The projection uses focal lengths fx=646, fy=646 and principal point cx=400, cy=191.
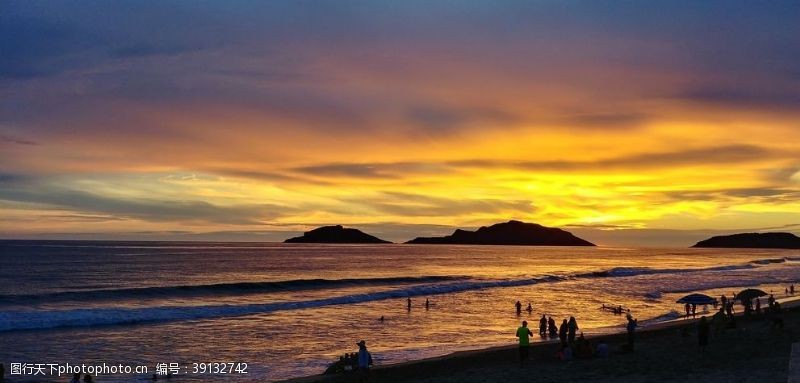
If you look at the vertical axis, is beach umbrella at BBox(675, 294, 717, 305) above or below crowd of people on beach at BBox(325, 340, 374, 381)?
above

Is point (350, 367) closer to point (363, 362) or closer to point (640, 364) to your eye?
point (363, 362)

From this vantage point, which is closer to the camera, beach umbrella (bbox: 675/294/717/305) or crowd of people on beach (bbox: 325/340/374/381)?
crowd of people on beach (bbox: 325/340/374/381)

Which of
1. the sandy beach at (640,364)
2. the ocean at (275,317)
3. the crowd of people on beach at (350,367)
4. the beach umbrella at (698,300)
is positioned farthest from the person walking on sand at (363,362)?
the beach umbrella at (698,300)

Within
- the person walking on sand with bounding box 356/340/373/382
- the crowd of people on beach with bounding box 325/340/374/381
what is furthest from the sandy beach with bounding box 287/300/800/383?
the person walking on sand with bounding box 356/340/373/382

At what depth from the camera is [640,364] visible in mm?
22281

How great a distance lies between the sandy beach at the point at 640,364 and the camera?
1969 cm

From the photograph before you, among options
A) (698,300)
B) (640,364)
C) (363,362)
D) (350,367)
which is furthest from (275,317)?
(640,364)

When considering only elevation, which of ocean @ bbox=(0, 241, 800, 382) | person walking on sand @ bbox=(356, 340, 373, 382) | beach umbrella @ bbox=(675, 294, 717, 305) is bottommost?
ocean @ bbox=(0, 241, 800, 382)

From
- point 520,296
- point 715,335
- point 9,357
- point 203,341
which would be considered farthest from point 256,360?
point 520,296

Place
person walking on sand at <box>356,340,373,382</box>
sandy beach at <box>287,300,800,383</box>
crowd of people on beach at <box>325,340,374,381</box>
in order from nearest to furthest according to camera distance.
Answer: sandy beach at <box>287,300,800,383</box> → person walking on sand at <box>356,340,373,382</box> → crowd of people on beach at <box>325,340,374,381</box>

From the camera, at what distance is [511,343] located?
32.7 metres

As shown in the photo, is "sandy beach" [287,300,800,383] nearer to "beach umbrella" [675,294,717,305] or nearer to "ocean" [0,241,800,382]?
"ocean" [0,241,800,382]

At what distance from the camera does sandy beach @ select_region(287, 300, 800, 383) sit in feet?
64.6

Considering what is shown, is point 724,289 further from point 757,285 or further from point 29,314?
point 29,314
